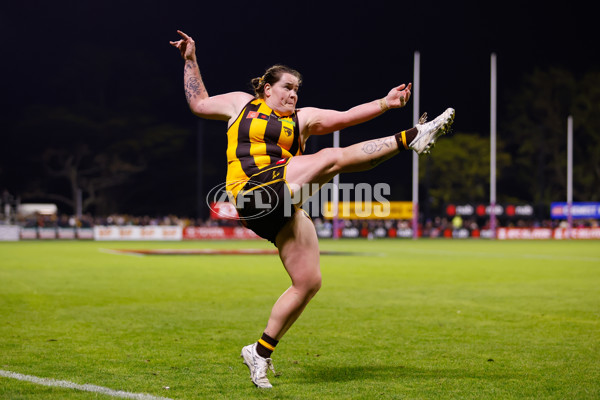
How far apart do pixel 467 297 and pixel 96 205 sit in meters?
53.3

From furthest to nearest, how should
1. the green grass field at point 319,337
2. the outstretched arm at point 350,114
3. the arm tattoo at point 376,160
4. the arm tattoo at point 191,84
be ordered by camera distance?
the arm tattoo at point 191,84
the green grass field at point 319,337
the outstretched arm at point 350,114
the arm tattoo at point 376,160

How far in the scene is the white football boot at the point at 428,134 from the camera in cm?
514

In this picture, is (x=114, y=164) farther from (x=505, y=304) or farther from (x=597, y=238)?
(x=505, y=304)

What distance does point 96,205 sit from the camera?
61625mm

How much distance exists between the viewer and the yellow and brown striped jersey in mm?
5371

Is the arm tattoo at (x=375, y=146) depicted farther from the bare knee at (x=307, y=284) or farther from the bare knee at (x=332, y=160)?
the bare knee at (x=307, y=284)

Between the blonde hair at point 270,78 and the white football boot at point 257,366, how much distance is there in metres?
2.03

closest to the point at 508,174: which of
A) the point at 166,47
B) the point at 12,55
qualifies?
the point at 166,47

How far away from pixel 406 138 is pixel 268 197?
1105mm

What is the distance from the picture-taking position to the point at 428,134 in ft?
16.9

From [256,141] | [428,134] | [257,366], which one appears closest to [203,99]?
[256,141]

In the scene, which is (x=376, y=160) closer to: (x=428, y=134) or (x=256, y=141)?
(x=428, y=134)

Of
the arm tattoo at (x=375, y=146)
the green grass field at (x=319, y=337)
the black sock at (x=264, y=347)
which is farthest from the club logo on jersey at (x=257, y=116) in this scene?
the green grass field at (x=319, y=337)

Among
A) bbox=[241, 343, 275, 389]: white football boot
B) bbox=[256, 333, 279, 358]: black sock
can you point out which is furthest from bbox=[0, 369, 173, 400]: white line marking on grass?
bbox=[256, 333, 279, 358]: black sock
